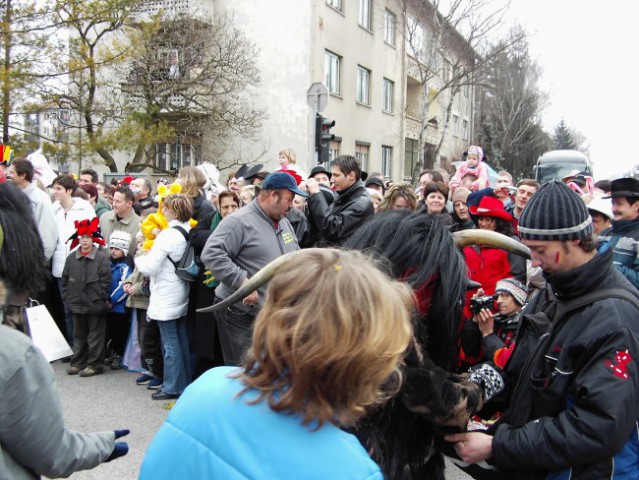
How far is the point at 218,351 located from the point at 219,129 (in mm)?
14402

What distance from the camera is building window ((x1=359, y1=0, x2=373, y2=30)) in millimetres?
23188

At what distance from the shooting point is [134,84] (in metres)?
18.6

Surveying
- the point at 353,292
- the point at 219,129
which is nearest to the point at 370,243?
the point at 353,292

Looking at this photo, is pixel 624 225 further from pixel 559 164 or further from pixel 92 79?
pixel 559 164

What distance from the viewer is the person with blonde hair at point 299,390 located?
42.2 inches

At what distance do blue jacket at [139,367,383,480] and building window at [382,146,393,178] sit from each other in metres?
25.9

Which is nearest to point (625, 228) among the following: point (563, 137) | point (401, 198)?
point (401, 198)

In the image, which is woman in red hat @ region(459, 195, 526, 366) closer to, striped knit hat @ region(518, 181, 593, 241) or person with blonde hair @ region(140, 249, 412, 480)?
striped knit hat @ region(518, 181, 593, 241)

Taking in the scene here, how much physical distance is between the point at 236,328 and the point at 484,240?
8.85 feet

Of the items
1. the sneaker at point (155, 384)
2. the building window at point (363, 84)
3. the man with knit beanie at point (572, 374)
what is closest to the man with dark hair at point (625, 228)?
the man with knit beanie at point (572, 374)

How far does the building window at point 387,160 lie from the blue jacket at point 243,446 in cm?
2587

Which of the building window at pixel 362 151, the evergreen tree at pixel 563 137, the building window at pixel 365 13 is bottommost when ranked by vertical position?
the building window at pixel 362 151

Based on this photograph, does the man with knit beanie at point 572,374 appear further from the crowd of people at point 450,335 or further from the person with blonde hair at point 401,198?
the person with blonde hair at point 401,198

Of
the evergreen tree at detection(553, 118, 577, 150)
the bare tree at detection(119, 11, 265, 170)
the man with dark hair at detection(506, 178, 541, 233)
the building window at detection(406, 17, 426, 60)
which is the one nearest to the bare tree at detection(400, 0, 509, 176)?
the building window at detection(406, 17, 426, 60)
